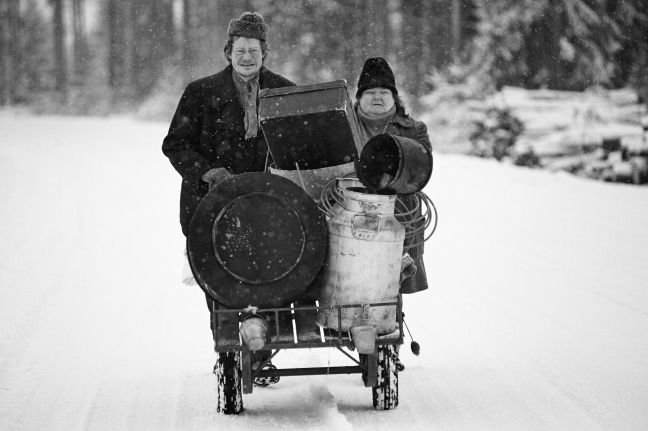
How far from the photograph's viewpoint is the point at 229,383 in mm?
4527

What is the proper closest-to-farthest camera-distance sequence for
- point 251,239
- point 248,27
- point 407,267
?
point 251,239 → point 407,267 → point 248,27

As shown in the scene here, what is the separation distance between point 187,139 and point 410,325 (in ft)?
9.41

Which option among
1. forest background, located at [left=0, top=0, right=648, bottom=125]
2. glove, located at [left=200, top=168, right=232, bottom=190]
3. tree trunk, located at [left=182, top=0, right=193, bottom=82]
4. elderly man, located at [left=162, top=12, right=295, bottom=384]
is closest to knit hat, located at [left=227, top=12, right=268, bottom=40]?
elderly man, located at [left=162, top=12, right=295, bottom=384]

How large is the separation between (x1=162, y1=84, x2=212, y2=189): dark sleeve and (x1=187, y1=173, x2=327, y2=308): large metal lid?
82 cm

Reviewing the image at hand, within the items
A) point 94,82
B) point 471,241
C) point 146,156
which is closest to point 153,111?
point 94,82

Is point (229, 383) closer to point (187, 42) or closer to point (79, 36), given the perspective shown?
point (187, 42)

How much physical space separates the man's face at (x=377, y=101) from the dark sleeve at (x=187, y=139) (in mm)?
1032

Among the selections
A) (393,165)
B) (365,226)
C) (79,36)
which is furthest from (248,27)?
(79,36)

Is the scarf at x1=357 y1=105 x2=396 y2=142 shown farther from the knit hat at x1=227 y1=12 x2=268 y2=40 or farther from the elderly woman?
the knit hat at x1=227 y1=12 x2=268 y2=40

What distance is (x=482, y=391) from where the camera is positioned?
202 inches

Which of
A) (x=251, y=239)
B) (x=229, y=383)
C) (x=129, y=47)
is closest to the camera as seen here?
(x=251, y=239)

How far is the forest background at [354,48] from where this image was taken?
25156mm

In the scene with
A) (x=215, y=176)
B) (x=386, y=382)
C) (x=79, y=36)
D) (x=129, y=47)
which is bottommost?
(x=386, y=382)

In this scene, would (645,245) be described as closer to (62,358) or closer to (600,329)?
(600,329)
